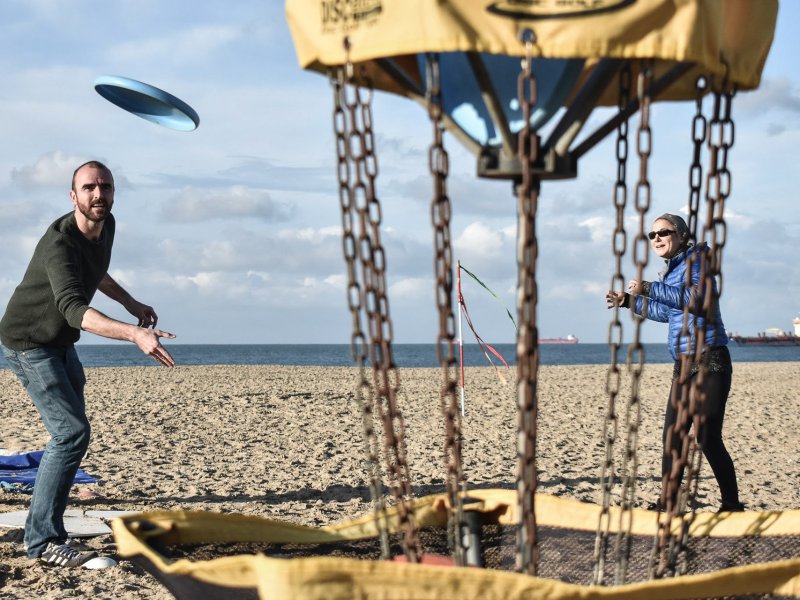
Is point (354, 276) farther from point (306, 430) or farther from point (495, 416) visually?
point (495, 416)

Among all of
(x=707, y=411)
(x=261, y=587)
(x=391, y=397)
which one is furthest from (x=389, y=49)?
(x=707, y=411)

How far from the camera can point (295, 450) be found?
9.57 meters

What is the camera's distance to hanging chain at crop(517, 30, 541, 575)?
2.81 m

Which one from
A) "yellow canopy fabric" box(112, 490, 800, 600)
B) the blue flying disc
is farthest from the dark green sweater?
"yellow canopy fabric" box(112, 490, 800, 600)

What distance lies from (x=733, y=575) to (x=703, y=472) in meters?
5.67

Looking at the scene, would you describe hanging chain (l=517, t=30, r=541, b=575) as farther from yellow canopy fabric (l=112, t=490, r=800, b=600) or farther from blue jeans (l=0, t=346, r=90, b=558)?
blue jeans (l=0, t=346, r=90, b=558)

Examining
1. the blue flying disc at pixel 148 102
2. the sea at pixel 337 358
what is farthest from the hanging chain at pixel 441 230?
the sea at pixel 337 358

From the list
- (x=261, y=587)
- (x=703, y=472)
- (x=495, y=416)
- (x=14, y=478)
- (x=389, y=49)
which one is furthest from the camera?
(x=495, y=416)

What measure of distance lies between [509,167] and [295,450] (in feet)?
23.1

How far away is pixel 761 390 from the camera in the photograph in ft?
60.3

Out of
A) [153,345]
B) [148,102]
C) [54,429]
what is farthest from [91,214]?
[153,345]

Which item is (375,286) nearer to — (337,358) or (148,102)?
(148,102)

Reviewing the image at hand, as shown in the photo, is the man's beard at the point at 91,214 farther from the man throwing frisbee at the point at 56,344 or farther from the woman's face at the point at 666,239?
the woman's face at the point at 666,239

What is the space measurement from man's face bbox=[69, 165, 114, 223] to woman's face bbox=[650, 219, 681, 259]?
3.11m
